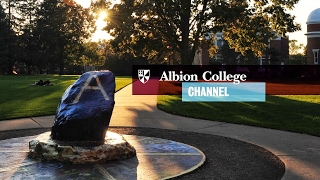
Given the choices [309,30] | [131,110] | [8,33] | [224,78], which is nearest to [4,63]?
[8,33]

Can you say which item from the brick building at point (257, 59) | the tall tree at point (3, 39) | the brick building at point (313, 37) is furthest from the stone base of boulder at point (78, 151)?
the tall tree at point (3, 39)

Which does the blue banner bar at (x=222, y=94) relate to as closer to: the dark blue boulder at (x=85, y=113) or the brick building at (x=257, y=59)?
the dark blue boulder at (x=85, y=113)

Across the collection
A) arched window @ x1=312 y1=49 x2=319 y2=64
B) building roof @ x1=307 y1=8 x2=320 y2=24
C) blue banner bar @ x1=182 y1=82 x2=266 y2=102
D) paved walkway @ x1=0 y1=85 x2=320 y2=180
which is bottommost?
paved walkway @ x1=0 y1=85 x2=320 y2=180

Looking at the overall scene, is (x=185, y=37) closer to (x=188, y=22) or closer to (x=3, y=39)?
(x=188, y=22)

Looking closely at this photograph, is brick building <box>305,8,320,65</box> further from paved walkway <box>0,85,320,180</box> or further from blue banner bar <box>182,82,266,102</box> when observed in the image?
paved walkway <box>0,85,320,180</box>

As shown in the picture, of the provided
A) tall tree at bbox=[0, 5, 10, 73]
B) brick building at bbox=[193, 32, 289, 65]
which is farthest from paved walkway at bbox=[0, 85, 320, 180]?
brick building at bbox=[193, 32, 289, 65]

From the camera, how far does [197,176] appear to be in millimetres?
5355

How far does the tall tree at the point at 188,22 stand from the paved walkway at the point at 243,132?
45.7 feet

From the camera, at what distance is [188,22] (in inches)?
1180

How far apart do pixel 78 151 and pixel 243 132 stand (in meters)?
4.75

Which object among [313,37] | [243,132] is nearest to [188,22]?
[243,132]

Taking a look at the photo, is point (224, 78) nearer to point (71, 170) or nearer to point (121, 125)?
point (121, 125)

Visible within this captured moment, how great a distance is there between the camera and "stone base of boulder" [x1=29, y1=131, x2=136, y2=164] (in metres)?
5.76

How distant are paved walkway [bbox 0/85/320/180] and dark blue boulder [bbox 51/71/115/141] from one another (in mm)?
2961
